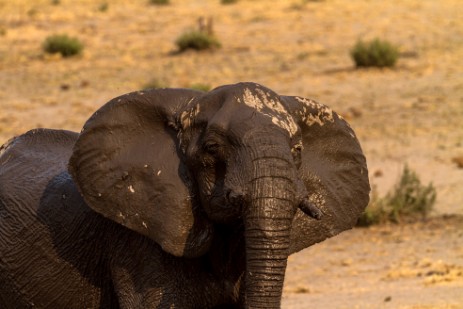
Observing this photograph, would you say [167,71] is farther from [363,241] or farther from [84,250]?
[84,250]

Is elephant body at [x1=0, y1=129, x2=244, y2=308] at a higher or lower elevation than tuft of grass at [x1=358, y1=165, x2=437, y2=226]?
higher

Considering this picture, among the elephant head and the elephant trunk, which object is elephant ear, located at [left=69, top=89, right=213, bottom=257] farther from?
the elephant trunk

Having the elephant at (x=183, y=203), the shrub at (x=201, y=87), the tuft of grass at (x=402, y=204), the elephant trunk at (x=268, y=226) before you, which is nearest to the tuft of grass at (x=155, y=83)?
the shrub at (x=201, y=87)

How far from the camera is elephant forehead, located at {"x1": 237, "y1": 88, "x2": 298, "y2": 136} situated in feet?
14.5

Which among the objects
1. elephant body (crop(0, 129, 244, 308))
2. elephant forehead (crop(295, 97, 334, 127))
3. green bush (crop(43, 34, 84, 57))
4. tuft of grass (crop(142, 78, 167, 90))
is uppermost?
elephant forehead (crop(295, 97, 334, 127))

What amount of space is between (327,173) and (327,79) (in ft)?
39.4

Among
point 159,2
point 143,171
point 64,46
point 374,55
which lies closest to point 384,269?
point 143,171

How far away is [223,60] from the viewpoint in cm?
1873

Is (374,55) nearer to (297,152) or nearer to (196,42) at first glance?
(196,42)

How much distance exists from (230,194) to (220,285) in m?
0.69

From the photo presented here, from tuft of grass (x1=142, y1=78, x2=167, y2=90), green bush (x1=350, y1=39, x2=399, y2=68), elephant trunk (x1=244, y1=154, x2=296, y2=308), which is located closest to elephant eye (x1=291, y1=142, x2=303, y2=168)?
elephant trunk (x1=244, y1=154, x2=296, y2=308)

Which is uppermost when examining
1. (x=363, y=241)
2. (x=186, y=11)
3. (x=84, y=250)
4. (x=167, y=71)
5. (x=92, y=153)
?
(x=92, y=153)

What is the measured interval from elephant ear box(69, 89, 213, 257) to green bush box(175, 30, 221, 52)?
14.6 metres

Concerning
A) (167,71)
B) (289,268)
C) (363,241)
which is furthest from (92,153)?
(167,71)
